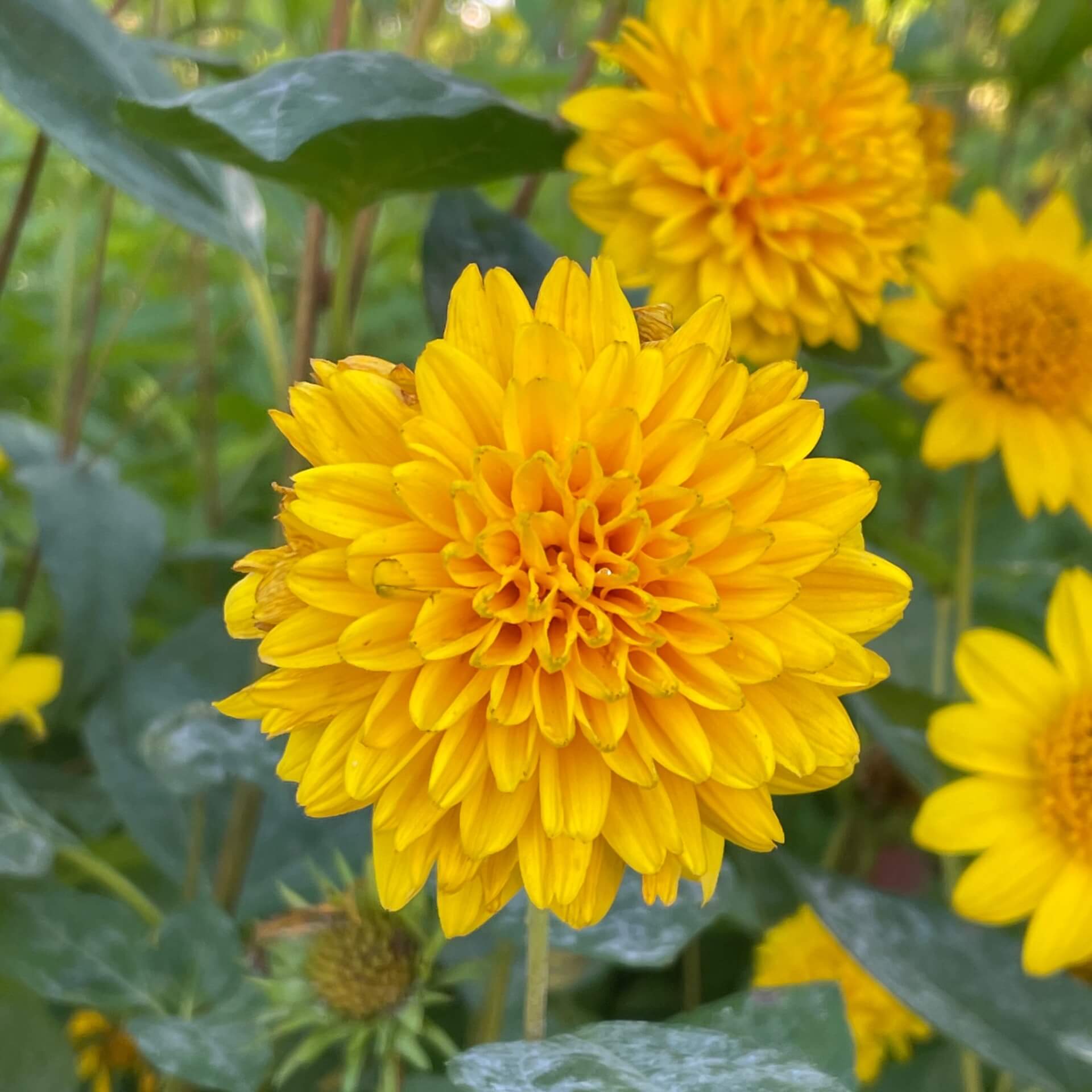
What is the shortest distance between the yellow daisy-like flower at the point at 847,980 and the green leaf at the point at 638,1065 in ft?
0.80

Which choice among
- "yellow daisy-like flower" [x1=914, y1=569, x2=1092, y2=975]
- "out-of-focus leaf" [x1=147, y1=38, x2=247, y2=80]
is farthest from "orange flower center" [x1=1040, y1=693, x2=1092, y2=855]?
"out-of-focus leaf" [x1=147, y1=38, x2=247, y2=80]

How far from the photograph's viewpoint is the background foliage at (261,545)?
39cm

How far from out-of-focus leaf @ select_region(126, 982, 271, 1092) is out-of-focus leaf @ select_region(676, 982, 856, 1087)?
17 cm

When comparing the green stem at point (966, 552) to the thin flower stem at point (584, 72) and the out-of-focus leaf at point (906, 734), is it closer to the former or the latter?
the out-of-focus leaf at point (906, 734)

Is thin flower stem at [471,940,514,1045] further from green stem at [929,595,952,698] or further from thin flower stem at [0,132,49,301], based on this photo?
thin flower stem at [0,132,49,301]

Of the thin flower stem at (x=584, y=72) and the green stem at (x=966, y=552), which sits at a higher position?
the thin flower stem at (x=584, y=72)

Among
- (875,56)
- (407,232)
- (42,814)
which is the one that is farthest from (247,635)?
(407,232)

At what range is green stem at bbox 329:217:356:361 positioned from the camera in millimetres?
437

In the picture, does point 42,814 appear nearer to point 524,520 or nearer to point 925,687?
point 524,520

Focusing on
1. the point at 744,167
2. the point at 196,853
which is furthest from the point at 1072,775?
the point at 196,853

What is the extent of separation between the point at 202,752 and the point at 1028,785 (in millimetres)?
411

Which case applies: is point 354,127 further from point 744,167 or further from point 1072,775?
point 1072,775

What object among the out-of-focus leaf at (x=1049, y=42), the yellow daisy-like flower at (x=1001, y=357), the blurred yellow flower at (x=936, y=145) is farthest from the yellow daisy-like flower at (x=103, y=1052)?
the out-of-focus leaf at (x=1049, y=42)

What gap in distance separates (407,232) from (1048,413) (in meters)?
0.53
